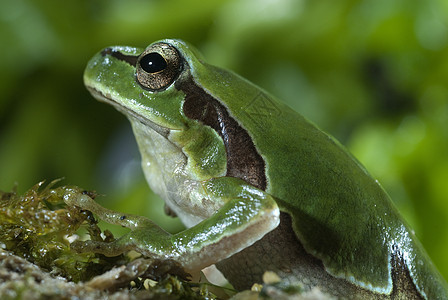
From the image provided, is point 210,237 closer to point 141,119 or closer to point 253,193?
point 253,193

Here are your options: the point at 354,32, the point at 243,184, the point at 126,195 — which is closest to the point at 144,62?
the point at 243,184

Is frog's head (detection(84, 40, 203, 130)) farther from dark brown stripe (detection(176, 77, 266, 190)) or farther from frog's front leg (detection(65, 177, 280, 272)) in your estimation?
frog's front leg (detection(65, 177, 280, 272))

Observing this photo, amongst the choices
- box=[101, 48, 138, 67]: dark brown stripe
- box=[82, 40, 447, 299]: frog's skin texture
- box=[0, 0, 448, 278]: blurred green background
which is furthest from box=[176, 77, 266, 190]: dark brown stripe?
box=[0, 0, 448, 278]: blurred green background

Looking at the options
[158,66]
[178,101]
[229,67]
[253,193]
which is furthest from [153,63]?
[229,67]

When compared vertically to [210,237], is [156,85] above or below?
above

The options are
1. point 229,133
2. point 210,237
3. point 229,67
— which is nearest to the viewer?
point 210,237

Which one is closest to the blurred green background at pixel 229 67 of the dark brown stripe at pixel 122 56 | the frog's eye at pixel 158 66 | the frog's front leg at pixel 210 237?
the dark brown stripe at pixel 122 56

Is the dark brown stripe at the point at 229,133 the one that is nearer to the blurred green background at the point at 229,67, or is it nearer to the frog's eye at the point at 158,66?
the frog's eye at the point at 158,66
